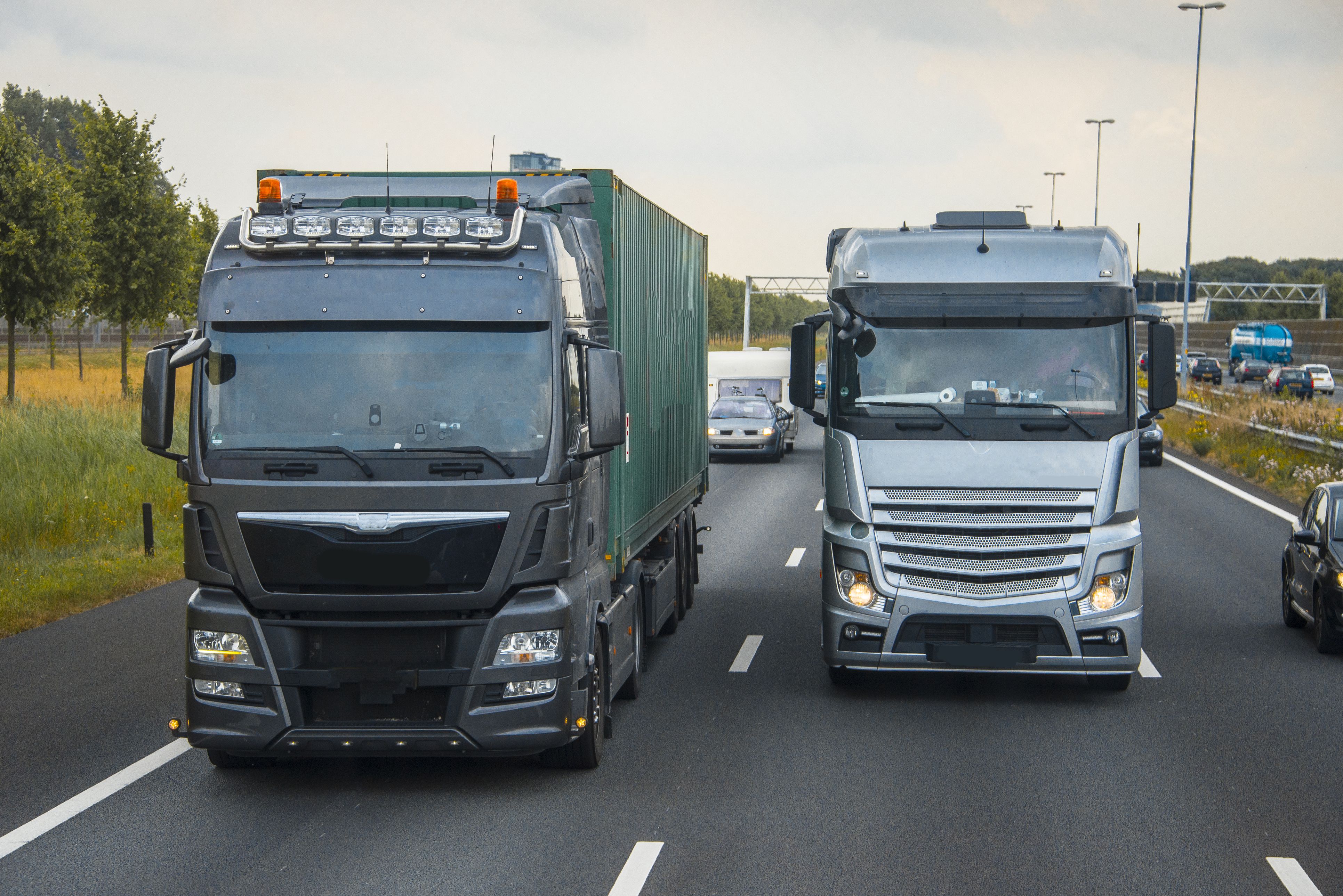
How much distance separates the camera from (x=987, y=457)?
9.49 metres

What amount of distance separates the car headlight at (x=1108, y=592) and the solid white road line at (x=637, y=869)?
13.6 ft

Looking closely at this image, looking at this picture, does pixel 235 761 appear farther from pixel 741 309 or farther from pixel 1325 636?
pixel 741 309

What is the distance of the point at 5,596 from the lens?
1338cm

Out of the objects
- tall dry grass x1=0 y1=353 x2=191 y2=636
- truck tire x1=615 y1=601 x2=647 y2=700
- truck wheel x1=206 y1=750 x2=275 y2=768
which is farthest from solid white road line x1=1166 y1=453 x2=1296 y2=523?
truck wheel x1=206 y1=750 x2=275 y2=768

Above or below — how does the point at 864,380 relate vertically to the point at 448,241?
below

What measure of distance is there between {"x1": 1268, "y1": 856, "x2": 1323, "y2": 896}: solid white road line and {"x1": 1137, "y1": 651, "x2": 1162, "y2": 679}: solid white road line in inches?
160

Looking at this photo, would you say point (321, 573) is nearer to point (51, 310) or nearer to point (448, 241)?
point (448, 241)

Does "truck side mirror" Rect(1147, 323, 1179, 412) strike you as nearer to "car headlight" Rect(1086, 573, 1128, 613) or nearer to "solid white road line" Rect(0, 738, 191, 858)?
"car headlight" Rect(1086, 573, 1128, 613)

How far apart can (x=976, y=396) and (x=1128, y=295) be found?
125 cm

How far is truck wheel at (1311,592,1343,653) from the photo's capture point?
1139 cm

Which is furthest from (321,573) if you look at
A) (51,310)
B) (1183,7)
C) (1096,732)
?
(1183,7)

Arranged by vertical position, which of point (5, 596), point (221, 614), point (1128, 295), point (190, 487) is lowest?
point (5, 596)

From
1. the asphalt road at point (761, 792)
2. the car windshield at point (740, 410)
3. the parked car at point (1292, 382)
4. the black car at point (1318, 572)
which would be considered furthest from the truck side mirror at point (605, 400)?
the parked car at point (1292, 382)

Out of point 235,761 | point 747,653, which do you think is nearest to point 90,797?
point 235,761
